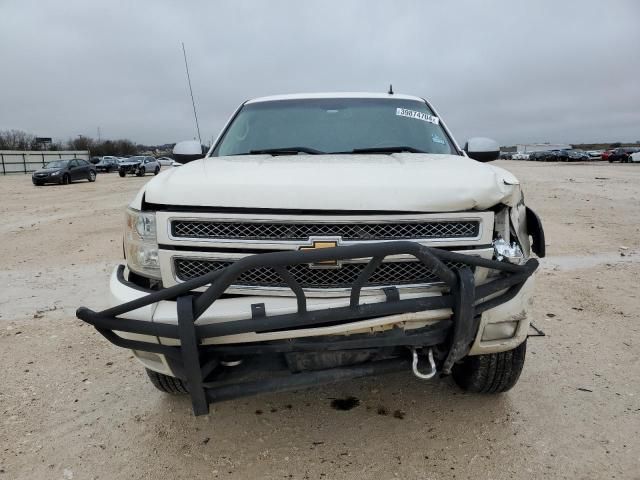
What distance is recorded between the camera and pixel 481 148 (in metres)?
3.68

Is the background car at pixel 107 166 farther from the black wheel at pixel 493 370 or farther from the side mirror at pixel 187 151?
the black wheel at pixel 493 370

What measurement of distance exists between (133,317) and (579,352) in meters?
3.07

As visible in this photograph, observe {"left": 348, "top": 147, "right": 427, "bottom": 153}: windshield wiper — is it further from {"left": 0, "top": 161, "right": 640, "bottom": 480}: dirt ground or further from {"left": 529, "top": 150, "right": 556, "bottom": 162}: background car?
{"left": 529, "top": 150, "right": 556, "bottom": 162}: background car

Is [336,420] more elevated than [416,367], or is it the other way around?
[416,367]

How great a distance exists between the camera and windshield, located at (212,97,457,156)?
332 centimetres

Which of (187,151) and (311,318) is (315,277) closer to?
(311,318)

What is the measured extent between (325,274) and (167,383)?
1324 millimetres

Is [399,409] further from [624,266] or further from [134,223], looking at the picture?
[624,266]

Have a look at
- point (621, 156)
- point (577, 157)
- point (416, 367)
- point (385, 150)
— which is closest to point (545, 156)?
point (577, 157)

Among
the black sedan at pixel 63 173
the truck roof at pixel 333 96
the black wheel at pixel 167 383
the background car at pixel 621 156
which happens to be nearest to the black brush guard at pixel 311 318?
the black wheel at pixel 167 383

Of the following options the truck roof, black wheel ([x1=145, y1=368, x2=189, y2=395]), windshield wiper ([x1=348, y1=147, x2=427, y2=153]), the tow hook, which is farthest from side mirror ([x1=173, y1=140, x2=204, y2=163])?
the tow hook

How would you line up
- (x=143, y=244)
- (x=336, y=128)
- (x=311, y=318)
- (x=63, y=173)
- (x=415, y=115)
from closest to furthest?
(x=311, y=318) → (x=143, y=244) → (x=336, y=128) → (x=415, y=115) → (x=63, y=173)

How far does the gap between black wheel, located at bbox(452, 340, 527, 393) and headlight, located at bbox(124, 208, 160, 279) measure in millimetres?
1741

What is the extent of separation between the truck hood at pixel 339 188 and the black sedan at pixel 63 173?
2427cm
